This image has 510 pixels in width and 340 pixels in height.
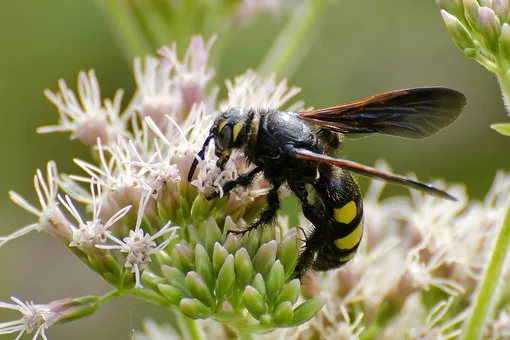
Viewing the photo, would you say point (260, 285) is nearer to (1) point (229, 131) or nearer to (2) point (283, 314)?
(2) point (283, 314)

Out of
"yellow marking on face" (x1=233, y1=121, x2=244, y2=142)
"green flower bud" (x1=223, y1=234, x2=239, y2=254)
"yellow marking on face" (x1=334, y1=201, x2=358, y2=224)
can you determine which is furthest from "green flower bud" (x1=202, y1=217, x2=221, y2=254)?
"yellow marking on face" (x1=334, y1=201, x2=358, y2=224)

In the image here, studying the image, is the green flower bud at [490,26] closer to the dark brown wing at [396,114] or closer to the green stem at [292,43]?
the dark brown wing at [396,114]

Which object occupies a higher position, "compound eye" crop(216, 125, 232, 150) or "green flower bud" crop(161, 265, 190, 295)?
"compound eye" crop(216, 125, 232, 150)

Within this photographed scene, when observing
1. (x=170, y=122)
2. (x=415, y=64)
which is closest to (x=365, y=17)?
(x=415, y=64)

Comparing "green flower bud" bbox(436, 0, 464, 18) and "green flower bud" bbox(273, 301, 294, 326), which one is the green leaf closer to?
"green flower bud" bbox(436, 0, 464, 18)

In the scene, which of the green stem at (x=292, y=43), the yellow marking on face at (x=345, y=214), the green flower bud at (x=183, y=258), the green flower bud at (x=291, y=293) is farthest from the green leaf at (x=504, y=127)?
the green stem at (x=292, y=43)

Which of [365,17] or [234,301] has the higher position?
[365,17]

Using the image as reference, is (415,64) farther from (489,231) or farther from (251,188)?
(251,188)
